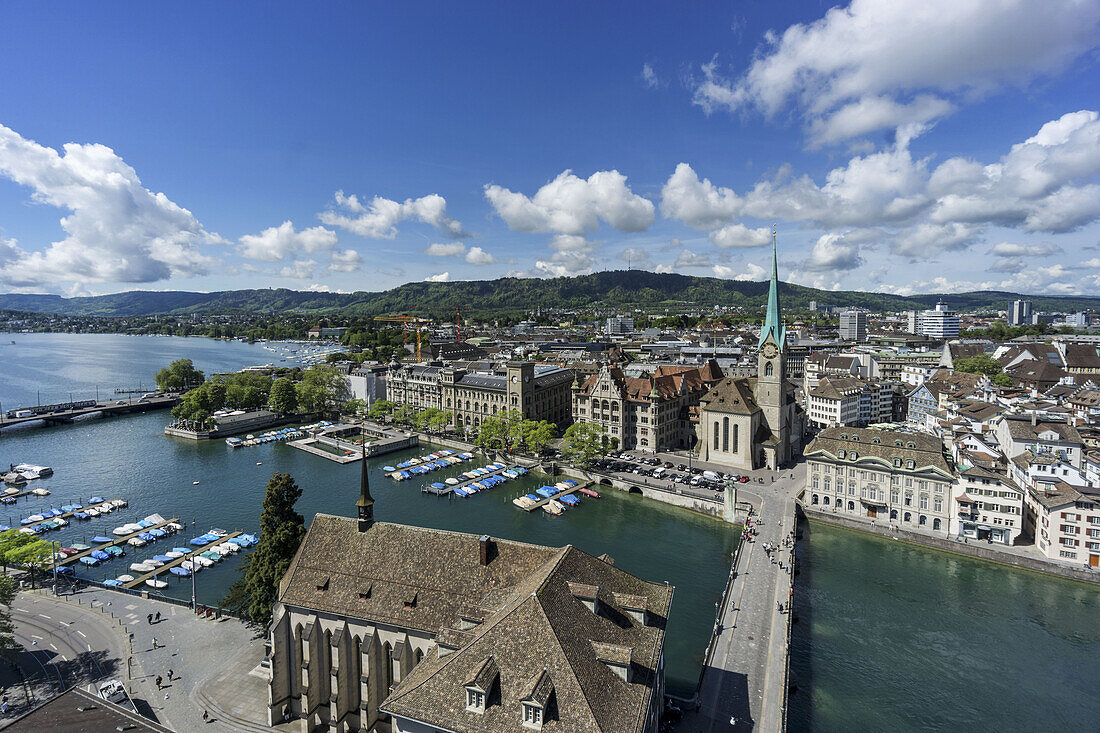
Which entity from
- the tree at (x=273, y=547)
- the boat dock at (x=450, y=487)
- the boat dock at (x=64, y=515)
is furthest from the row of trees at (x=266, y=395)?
the tree at (x=273, y=547)

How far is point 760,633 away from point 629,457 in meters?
38.4

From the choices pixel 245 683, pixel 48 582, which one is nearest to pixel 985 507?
pixel 245 683

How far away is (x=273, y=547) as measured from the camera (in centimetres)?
2791

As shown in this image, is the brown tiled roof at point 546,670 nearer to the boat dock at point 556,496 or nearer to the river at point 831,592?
the river at point 831,592

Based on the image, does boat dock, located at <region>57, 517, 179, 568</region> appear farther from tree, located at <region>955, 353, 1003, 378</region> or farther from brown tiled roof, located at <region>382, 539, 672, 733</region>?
tree, located at <region>955, 353, 1003, 378</region>

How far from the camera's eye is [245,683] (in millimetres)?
27172

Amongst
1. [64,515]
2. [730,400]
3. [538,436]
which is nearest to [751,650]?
[730,400]

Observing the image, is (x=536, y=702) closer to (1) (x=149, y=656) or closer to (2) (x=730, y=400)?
(1) (x=149, y=656)

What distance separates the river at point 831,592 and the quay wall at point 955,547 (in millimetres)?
806

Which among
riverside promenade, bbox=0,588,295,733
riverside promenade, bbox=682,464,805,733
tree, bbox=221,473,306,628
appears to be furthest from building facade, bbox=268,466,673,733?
riverside promenade, bbox=682,464,805,733

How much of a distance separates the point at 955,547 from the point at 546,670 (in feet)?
143

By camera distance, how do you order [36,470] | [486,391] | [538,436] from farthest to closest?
[486,391], [538,436], [36,470]

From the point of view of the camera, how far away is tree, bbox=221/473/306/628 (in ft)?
91.0

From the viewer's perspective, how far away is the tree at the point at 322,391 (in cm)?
9794
